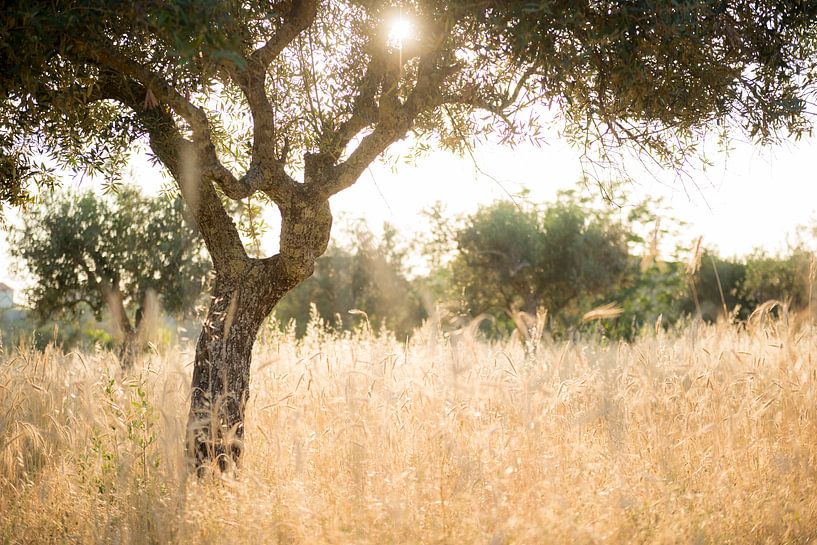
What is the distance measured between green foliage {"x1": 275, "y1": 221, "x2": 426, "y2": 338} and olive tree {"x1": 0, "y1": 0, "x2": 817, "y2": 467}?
83.7ft

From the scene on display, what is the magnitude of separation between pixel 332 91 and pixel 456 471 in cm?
406

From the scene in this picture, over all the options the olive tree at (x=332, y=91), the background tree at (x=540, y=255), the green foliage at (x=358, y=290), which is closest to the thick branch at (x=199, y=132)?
the olive tree at (x=332, y=91)

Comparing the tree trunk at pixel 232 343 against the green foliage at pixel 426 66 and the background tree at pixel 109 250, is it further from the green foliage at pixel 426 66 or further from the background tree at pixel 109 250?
the background tree at pixel 109 250

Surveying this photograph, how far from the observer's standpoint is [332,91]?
6.77 metres

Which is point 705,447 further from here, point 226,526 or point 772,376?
point 226,526

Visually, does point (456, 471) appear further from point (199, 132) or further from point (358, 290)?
point (358, 290)

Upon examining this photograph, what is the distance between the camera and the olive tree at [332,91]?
496 centimetres

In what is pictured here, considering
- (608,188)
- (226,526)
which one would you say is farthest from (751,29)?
(226,526)

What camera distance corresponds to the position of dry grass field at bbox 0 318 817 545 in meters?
4.13

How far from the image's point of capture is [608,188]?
6.46m

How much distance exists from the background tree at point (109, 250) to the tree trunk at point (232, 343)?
45.7 ft

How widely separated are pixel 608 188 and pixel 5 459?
242 inches

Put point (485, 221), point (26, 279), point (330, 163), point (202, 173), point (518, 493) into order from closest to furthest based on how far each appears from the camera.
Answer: point (518, 493)
point (202, 173)
point (330, 163)
point (26, 279)
point (485, 221)

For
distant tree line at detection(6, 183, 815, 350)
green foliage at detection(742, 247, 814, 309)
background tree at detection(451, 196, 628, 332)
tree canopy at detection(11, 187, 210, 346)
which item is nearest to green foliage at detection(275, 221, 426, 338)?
distant tree line at detection(6, 183, 815, 350)
